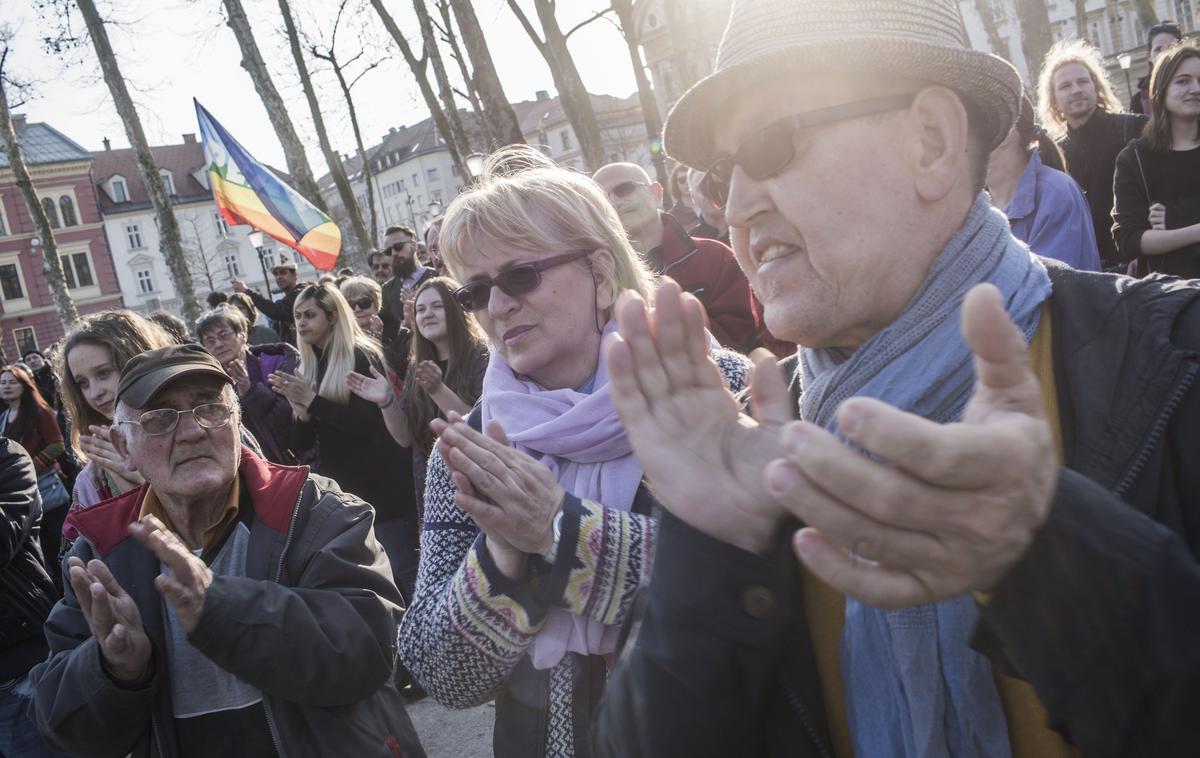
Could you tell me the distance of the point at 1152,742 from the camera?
37.1 inches

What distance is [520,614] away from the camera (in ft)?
6.05

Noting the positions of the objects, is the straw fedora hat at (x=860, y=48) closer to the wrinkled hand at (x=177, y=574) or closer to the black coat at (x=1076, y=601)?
the black coat at (x=1076, y=601)

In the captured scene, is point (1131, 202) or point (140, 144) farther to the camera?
point (140, 144)

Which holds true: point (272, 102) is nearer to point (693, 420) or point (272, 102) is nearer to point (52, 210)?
point (693, 420)

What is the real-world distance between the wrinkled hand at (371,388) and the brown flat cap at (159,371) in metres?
1.84

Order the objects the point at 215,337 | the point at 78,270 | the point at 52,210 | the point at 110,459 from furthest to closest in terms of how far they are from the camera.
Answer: the point at 78,270 < the point at 52,210 < the point at 215,337 < the point at 110,459

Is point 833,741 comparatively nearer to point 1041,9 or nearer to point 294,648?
point 294,648

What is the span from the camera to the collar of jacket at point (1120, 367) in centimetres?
118

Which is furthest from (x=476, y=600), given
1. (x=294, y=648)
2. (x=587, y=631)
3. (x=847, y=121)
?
(x=847, y=121)

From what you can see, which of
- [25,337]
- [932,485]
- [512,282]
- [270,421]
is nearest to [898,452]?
[932,485]

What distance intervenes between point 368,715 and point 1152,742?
2.10 metres

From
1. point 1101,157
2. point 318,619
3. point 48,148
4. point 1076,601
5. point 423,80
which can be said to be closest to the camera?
point 1076,601

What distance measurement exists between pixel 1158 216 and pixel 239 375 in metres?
5.73

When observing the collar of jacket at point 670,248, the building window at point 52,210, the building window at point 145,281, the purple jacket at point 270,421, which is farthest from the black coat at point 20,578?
the building window at point 145,281
